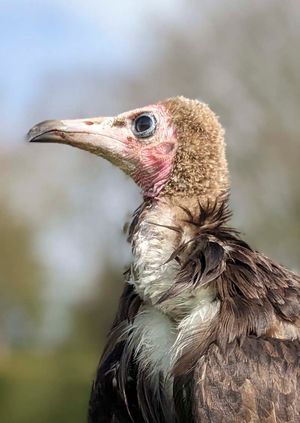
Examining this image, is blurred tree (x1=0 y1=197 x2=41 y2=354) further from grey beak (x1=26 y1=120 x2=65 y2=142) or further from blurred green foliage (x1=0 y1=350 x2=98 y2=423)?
grey beak (x1=26 y1=120 x2=65 y2=142)

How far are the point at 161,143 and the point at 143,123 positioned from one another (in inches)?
8.5

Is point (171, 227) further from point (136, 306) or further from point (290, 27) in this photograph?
point (290, 27)

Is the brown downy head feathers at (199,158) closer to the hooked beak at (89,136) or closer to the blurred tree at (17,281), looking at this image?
the hooked beak at (89,136)

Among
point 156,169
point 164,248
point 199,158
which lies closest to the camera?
point 164,248

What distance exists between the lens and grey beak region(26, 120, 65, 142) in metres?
5.66

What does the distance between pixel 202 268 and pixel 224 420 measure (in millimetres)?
779

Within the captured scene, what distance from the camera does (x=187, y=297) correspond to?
5.29 meters

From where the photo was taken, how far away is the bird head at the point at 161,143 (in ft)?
18.5

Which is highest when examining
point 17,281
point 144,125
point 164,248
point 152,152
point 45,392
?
point 17,281

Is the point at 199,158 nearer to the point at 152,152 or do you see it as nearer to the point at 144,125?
the point at 152,152

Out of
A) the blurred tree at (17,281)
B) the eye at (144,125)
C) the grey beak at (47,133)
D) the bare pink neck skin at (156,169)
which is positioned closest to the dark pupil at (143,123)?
the eye at (144,125)

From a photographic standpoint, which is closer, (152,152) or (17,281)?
(152,152)

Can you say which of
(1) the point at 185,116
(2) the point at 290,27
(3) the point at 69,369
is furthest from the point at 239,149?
(1) the point at 185,116

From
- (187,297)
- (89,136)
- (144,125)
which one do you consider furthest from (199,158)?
(187,297)
